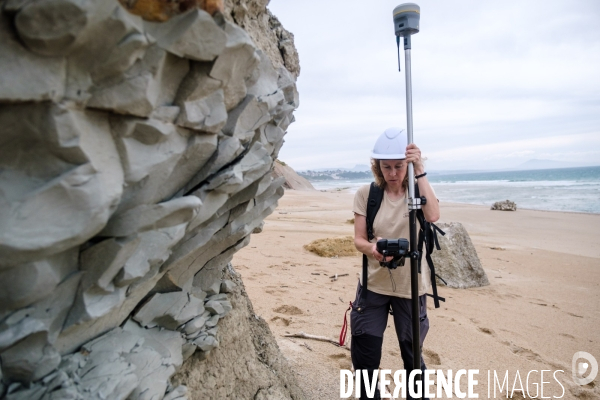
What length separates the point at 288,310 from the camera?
596 centimetres

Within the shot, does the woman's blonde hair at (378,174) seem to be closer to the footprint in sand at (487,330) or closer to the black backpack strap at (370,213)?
the black backpack strap at (370,213)

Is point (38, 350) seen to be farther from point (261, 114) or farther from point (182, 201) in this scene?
point (261, 114)

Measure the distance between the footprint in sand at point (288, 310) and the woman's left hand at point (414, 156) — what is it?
10.9 ft

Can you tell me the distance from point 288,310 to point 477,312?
9.26 feet

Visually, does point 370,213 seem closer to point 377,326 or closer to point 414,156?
point 414,156

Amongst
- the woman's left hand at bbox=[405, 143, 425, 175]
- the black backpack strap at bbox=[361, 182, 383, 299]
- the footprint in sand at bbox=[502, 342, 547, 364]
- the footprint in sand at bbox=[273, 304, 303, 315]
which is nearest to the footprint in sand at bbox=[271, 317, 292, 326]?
the footprint in sand at bbox=[273, 304, 303, 315]

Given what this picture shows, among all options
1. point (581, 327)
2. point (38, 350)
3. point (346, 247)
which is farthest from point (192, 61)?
point (346, 247)

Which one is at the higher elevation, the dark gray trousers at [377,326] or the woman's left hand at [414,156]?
the woman's left hand at [414,156]

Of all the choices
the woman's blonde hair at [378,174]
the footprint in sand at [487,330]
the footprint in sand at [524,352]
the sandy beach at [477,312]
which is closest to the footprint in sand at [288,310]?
the sandy beach at [477,312]

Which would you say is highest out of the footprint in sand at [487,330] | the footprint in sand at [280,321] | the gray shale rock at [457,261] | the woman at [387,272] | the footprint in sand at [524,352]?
the woman at [387,272]

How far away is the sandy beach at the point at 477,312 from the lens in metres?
4.66

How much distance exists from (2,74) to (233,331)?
2.32 meters

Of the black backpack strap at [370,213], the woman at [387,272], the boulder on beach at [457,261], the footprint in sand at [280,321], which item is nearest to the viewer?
→ the woman at [387,272]

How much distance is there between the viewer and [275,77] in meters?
2.49
